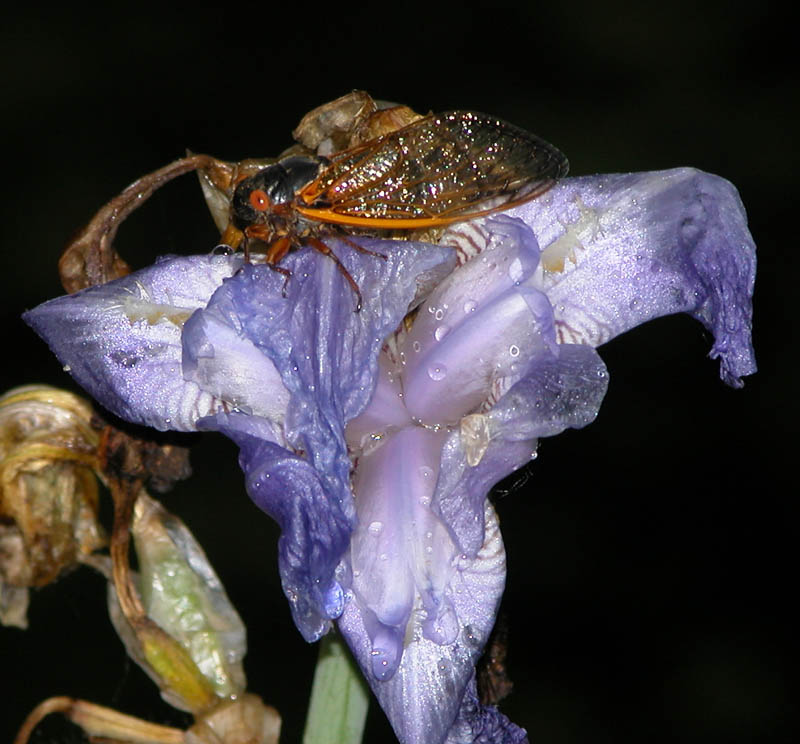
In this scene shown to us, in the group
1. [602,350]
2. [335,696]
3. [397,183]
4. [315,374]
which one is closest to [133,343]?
[315,374]

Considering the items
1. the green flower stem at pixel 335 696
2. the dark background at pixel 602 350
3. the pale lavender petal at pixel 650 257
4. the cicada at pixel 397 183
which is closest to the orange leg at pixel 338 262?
the cicada at pixel 397 183

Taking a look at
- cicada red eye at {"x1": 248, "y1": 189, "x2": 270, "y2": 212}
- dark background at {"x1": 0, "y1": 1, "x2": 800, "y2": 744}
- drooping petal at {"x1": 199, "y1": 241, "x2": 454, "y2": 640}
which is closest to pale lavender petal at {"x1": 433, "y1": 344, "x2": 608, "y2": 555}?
drooping petal at {"x1": 199, "y1": 241, "x2": 454, "y2": 640}

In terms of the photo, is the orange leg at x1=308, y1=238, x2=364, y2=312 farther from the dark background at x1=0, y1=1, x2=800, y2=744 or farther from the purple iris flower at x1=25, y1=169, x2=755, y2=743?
the dark background at x1=0, y1=1, x2=800, y2=744

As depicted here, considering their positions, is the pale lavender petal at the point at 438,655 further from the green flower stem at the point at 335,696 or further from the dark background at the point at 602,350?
the dark background at the point at 602,350

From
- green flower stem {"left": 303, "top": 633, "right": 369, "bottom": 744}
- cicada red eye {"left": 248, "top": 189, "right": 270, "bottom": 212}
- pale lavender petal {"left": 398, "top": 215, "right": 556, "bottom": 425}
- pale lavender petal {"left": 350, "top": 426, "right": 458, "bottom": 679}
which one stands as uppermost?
cicada red eye {"left": 248, "top": 189, "right": 270, "bottom": 212}

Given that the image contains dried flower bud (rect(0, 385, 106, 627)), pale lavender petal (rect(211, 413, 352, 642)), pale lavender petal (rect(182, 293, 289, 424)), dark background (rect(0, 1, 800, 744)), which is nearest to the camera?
pale lavender petal (rect(211, 413, 352, 642))

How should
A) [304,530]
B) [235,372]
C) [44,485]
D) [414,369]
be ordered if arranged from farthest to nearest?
[44,485], [414,369], [235,372], [304,530]

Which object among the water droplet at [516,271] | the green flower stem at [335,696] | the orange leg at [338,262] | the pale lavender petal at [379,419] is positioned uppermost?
the orange leg at [338,262]

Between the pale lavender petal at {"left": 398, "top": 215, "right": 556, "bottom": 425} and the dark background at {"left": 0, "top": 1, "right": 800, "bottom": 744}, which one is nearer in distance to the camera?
the pale lavender petal at {"left": 398, "top": 215, "right": 556, "bottom": 425}

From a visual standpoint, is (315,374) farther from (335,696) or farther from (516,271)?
(335,696)
